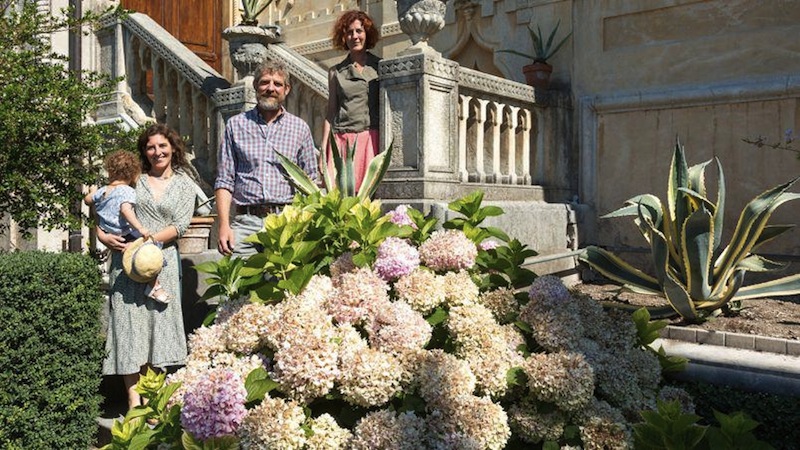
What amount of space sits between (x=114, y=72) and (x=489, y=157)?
4890 millimetres

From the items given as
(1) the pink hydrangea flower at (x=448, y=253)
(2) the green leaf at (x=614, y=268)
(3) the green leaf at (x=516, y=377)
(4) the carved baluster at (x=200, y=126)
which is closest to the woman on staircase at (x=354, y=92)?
(2) the green leaf at (x=614, y=268)

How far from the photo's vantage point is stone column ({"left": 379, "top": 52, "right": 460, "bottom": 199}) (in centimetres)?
523

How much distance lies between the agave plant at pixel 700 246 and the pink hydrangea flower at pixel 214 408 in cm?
290

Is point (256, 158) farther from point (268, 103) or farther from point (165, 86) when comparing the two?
point (165, 86)

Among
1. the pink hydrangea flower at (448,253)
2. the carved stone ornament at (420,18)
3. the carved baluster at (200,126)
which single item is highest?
the carved stone ornament at (420,18)

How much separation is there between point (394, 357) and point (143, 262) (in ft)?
7.31

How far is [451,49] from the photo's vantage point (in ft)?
26.6

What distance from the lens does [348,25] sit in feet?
15.6

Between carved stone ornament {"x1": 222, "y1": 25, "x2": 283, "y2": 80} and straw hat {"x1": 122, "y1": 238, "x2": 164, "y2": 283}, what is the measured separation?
404 centimetres

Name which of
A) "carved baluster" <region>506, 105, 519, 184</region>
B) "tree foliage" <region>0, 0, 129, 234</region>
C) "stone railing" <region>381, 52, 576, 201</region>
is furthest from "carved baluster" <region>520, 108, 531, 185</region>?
"tree foliage" <region>0, 0, 129, 234</region>

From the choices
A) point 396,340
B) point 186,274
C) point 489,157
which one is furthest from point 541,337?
point 489,157

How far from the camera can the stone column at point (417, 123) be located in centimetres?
523

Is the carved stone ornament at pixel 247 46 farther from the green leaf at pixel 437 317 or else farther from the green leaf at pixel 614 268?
the green leaf at pixel 437 317

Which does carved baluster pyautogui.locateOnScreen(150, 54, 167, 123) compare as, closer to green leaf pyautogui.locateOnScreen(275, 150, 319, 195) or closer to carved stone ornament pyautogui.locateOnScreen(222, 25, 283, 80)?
carved stone ornament pyautogui.locateOnScreen(222, 25, 283, 80)
